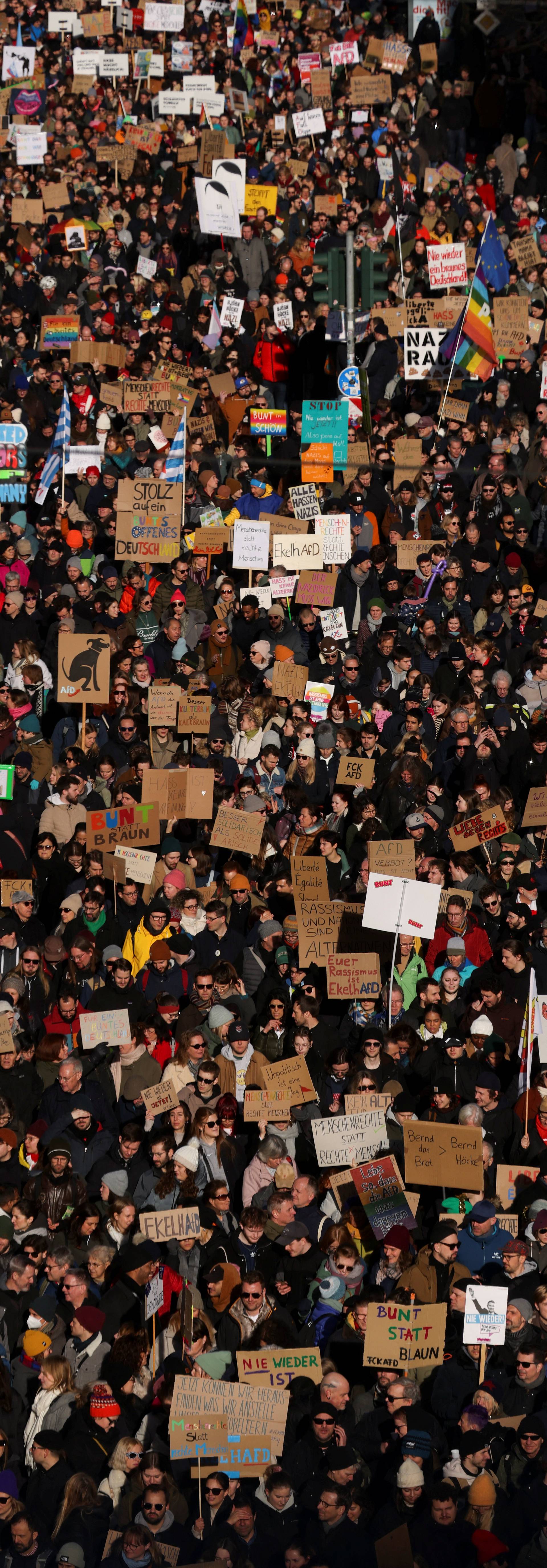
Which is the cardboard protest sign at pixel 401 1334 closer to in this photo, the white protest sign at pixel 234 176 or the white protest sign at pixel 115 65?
the white protest sign at pixel 234 176

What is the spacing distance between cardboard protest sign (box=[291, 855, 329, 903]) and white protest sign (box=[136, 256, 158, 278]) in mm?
9108

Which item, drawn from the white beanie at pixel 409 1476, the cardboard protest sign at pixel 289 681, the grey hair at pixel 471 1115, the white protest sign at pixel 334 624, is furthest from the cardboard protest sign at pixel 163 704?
the white beanie at pixel 409 1476

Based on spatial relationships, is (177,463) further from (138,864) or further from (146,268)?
(138,864)

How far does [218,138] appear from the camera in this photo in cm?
1875

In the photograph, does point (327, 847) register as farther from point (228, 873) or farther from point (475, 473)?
point (475, 473)

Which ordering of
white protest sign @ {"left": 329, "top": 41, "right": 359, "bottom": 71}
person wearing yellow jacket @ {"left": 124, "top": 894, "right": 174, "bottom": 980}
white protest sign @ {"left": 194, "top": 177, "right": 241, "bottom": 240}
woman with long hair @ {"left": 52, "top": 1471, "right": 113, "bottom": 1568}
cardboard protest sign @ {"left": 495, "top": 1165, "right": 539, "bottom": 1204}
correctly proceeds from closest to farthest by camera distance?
woman with long hair @ {"left": 52, "top": 1471, "right": 113, "bottom": 1568}
cardboard protest sign @ {"left": 495, "top": 1165, "right": 539, "bottom": 1204}
person wearing yellow jacket @ {"left": 124, "top": 894, "right": 174, "bottom": 980}
white protest sign @ {"left": 194, "top": 177, "right": 241, "bottom": 240}
white protest sign @ {"left": 329, "top": 41, "right": 359, "bottom": 71}

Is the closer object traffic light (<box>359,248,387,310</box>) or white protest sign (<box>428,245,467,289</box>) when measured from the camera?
traffic light (<box>359,248,387,310</box>)

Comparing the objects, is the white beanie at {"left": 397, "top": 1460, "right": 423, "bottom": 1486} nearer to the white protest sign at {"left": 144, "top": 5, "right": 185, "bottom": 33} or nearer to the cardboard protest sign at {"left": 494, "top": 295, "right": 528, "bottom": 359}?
the cardboard protest sign at {"left": 494, "top": 295, "right": 528, "bottom": 359}

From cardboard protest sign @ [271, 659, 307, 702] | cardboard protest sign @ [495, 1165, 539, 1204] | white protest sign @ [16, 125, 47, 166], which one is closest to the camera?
cardboard protest sign @ [495, 1165, 539, 1204]

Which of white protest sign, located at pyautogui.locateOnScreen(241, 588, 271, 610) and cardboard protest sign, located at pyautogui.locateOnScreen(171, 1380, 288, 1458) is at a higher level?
white protest sign, located at pyautogui.locateOnScreen(241, 588, 271, 610)

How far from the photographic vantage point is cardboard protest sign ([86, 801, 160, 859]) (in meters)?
10.8

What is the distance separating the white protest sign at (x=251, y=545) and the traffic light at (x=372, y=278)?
2.05 m

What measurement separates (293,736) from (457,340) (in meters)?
5.37

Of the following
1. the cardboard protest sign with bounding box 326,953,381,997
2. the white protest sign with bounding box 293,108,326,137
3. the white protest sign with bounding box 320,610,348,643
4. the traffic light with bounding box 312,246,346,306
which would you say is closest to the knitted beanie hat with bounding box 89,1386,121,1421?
the cardboard protest sign with bounding box 326,953,381,997
